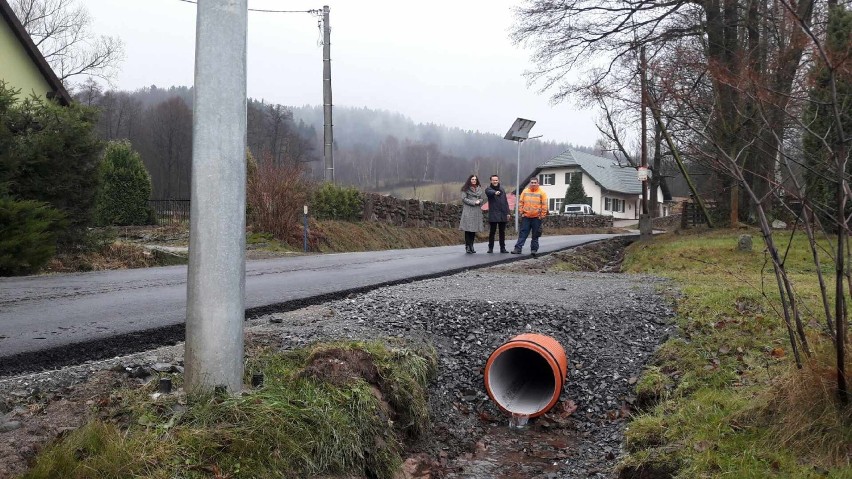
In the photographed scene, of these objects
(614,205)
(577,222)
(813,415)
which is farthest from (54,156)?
(614,205)

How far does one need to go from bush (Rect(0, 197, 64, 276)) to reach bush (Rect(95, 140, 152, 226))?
12.2 m

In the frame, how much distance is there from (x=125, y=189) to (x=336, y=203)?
7.19 metres

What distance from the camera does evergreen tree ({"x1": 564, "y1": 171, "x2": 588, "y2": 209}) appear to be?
73.3m

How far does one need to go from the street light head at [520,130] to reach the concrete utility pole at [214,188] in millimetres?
27755

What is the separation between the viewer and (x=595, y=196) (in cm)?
7475

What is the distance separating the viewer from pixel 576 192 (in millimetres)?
73625

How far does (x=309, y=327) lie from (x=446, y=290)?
2.76 metres

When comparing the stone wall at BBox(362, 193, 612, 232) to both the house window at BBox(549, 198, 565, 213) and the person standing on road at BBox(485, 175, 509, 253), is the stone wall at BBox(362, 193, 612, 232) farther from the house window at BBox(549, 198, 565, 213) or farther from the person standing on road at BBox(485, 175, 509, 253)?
the house window at BBox(549, 198, 565, 213)

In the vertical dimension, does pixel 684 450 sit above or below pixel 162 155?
below

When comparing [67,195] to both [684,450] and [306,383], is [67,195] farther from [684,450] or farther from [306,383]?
[684,450]

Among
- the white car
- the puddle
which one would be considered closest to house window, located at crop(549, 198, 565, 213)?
the white car

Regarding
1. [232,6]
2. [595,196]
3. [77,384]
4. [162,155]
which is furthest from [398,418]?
[595,196]

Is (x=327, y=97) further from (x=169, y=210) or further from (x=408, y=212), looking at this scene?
(x=169, y=210)

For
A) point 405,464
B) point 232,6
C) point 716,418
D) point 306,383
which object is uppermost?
point 232,6
